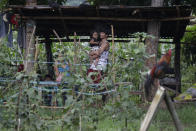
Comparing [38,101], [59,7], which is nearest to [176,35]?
[59,7]

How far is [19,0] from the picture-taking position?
977cm

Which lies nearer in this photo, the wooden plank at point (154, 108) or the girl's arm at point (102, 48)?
the wooden plank at point (154, 108)

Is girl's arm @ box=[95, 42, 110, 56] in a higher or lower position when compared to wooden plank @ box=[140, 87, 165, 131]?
higher

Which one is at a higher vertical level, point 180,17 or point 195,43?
point 180,17

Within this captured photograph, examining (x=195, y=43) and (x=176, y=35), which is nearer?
(x=176, y=35)

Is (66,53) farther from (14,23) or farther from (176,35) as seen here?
(176,35)

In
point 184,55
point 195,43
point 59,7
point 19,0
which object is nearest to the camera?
point 59,7

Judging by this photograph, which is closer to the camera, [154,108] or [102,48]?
[154,108]

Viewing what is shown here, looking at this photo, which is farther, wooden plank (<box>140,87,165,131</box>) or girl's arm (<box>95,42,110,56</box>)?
girl's arm (<box>95,42,110,56</box>)

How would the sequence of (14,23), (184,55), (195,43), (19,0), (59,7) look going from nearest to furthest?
(59,7)
(14,23)
(19,0)
(195,43)
(184,55)

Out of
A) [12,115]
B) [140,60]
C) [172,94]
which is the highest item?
[140,60]

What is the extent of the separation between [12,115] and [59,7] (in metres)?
4.06

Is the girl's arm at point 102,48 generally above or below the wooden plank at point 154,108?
above

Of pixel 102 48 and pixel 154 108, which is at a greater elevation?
pixel 102 48
